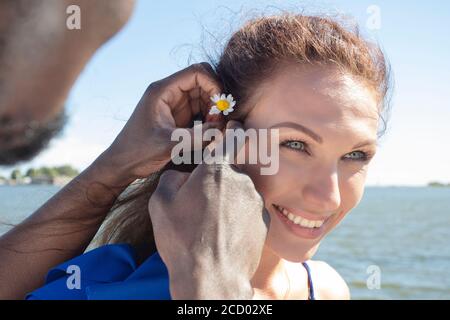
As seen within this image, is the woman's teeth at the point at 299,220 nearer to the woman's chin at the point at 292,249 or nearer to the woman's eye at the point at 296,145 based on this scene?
the woman's chin at the point at 292,249

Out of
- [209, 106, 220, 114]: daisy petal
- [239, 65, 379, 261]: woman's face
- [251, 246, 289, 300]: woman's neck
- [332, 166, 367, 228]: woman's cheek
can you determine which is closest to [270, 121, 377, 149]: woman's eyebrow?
[239, 65, 379, 261]: woman's face

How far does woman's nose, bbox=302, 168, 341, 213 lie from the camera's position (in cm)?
235

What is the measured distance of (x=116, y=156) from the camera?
2420 millimetres

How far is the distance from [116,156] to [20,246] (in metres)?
0.56

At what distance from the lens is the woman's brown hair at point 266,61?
253 cm

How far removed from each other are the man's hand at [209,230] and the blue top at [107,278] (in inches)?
15.3

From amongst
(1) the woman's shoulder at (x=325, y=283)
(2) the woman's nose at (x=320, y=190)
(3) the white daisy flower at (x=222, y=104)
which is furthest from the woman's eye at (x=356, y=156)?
(1) the woman's shoulder at (x=325, y=283)

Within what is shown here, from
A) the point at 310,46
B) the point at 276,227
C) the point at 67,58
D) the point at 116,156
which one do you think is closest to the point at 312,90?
the point at 310,46

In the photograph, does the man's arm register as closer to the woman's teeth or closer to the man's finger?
the man's finger

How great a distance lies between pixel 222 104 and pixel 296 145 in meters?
0.36

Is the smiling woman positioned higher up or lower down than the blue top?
higher up

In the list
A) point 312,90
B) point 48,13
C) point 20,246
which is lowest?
point 20,246
